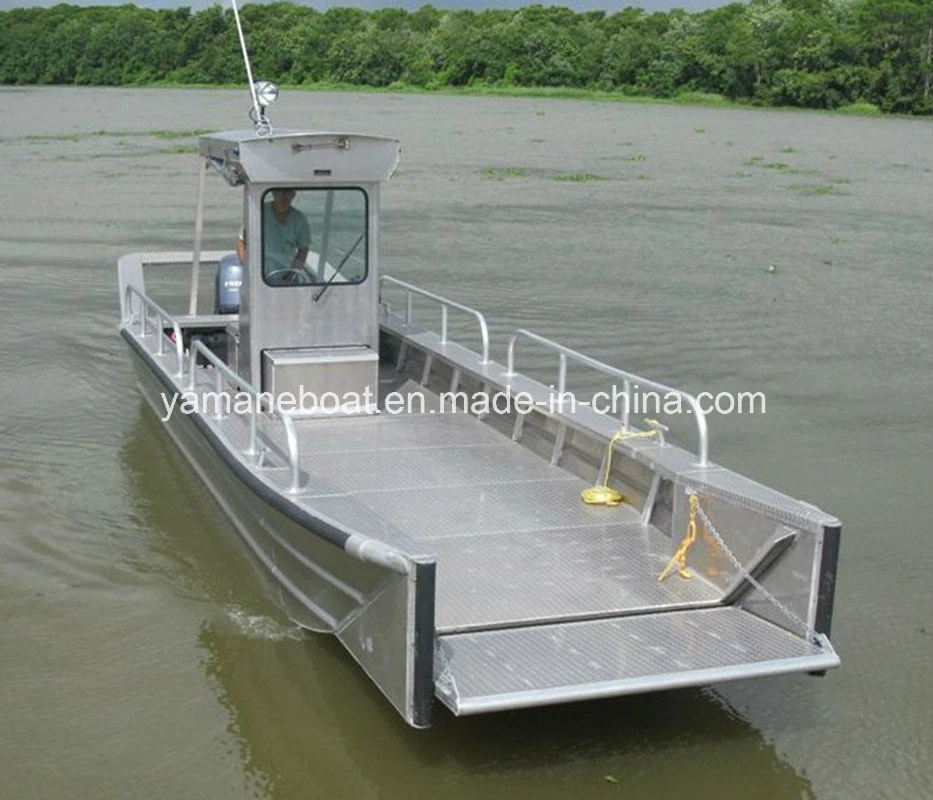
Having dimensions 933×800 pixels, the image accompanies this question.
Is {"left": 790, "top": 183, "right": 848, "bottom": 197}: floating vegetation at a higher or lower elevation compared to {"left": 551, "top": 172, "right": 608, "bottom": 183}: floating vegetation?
higher

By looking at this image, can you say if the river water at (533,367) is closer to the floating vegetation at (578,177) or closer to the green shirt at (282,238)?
the green shirt at (282,238)

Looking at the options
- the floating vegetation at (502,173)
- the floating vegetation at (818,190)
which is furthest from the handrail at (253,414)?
the floating vegetation at (502,173)

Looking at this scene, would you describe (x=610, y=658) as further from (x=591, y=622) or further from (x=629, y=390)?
(x=629, y=390)

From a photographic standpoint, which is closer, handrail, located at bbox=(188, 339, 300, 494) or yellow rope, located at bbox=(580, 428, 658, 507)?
handrail, located at bbox=(188, 339, 300, 494)

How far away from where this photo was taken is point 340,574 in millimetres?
5711

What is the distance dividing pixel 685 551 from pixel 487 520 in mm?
1147

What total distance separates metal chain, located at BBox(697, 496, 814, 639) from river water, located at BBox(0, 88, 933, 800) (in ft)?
1.98

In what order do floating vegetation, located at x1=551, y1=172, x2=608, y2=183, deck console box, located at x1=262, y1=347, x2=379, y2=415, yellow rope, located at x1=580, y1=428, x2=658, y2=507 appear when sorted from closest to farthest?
yellow rope, located at x1=580, y1=428, x2=658, y2=507
deck console box, located at x1=262, y1=347, x2=379, y2=415
floating vegetation, located at x1=551, y1=172, x2=608, y2=183

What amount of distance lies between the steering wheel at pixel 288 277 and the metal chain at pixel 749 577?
342 centimetres

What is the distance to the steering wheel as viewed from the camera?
855 cm

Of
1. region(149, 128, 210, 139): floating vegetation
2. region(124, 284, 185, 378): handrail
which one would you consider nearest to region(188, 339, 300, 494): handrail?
region(124, 284, 185, 378): handrail

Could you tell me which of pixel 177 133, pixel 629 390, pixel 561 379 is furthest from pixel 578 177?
pixel 629 390

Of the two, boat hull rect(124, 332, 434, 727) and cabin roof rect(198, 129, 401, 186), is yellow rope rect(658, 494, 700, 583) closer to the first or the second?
boat hull rect(124, 332, 434, 727)

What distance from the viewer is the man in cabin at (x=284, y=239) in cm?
839
